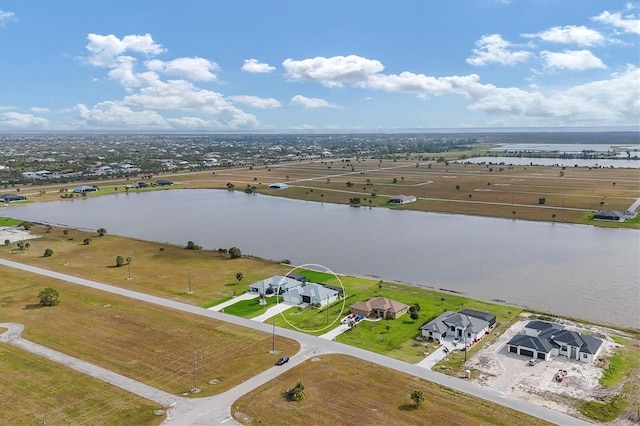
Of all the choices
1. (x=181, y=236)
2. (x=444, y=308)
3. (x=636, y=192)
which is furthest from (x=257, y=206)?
(x=636, y=192)

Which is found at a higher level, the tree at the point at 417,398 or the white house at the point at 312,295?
the white house at the point at 312,295

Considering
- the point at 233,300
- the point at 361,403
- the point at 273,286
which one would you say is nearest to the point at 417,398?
the point at 361,403

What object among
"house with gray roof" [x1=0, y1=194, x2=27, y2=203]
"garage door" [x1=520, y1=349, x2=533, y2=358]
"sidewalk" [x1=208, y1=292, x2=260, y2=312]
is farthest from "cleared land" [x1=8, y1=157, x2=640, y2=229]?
"sidewalk" [x1=208, y1=292, x2=260, y2=312]

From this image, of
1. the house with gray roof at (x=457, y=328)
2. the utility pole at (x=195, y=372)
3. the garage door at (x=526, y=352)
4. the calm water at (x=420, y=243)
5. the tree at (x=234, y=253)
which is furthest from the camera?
the tree at (x=234, y=253)

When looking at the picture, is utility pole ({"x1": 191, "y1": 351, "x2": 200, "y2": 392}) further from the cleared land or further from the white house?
the cleared land

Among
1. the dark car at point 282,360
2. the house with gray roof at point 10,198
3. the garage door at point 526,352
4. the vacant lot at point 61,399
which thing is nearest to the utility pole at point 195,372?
the vacant lot at point 61,399

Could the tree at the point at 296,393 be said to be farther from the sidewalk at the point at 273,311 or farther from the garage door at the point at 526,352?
the garage door at the point at 526,352

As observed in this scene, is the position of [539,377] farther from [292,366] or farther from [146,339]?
[146,339]
